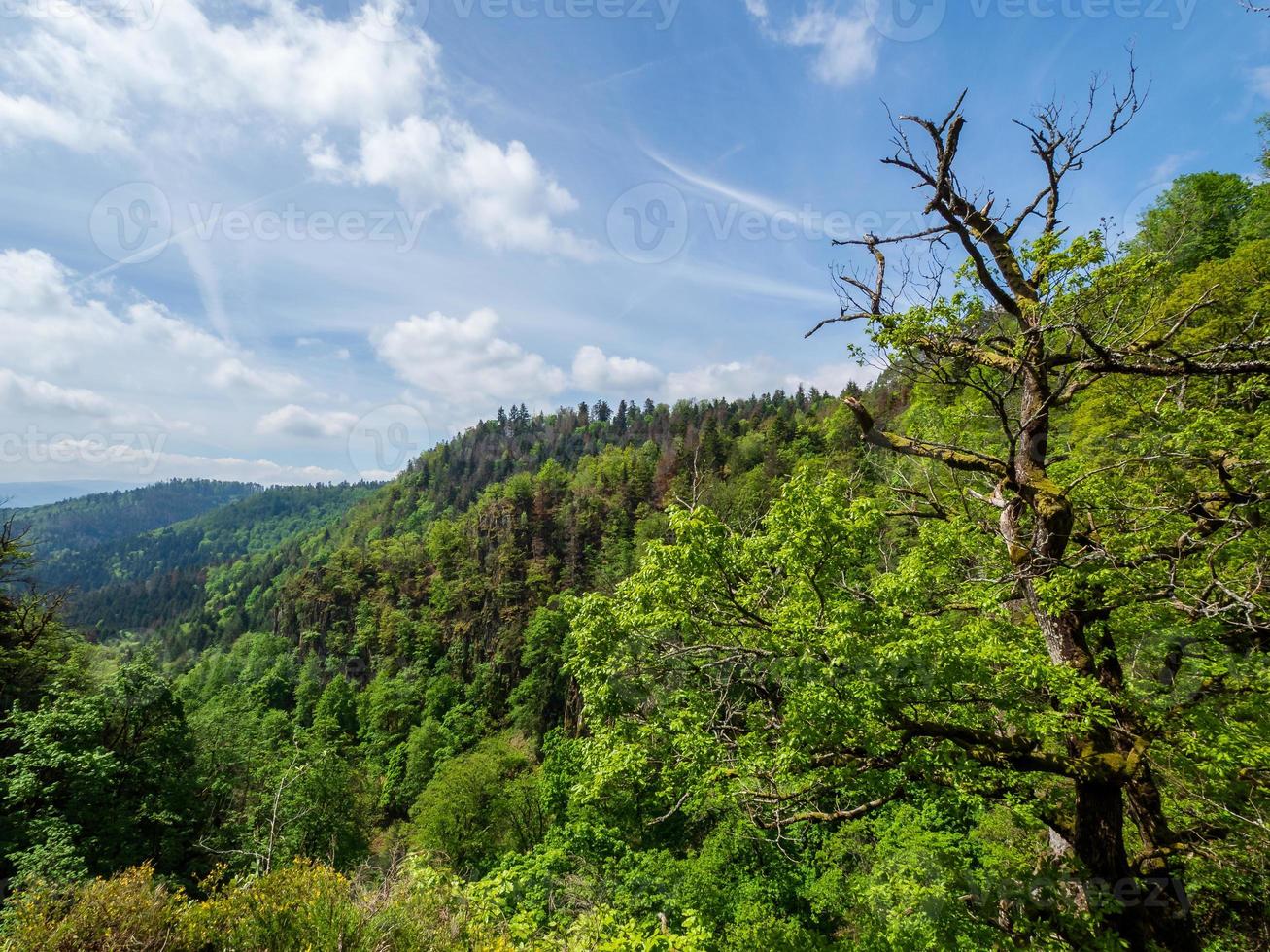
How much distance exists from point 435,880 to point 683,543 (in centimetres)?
691

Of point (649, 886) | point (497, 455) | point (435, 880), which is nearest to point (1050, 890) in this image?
point (435, 880)

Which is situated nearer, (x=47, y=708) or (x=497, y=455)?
(x=47, y=708)

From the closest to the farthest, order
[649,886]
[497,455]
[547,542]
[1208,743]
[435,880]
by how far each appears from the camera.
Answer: [1208,743] < [435,880] < [649,886] < [547,542] < [497,455]

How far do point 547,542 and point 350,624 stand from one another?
100 ft

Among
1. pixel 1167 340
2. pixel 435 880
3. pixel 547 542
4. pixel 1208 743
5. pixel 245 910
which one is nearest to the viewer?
pixel 1208 743

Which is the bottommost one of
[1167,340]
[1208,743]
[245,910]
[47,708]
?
[47,708]

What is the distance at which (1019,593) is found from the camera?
815 centimetres

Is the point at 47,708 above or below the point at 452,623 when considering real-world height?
above

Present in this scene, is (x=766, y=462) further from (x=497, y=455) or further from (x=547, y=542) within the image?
(x=497, y=455)

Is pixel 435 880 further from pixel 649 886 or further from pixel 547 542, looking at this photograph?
pixel 547 542
